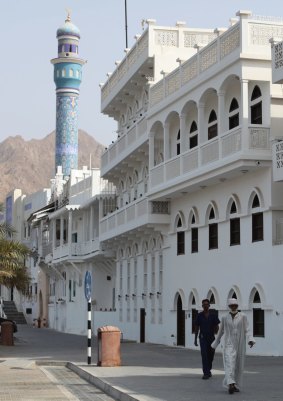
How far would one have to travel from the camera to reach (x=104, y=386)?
17516 millimetres

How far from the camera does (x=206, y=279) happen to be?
3319 centimetres

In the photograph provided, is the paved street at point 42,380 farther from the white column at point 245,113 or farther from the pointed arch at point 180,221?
the white column at point 245,113

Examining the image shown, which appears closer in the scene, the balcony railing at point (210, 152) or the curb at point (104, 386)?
the curb at point (104, 386)

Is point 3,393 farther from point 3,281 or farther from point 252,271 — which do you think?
point 3,281

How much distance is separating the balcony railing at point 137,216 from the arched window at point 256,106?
9.03 meters

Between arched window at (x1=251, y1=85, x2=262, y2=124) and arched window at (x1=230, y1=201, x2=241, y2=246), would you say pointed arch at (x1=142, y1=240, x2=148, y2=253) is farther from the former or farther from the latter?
arched window at (x1=251, y1=85, x2=262, y2=124)

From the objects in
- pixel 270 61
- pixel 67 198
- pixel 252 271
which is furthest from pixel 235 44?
pixel 67 198

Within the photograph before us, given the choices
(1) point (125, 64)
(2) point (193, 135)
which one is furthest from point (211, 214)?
(1) point (125, 64)

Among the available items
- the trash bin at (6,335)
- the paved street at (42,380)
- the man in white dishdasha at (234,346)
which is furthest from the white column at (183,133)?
the man in white dishdasha at (234,346)

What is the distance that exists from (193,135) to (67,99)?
58.5 metres

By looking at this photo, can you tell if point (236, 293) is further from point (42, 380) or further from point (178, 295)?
point (42, 380)

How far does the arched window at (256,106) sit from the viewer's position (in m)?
28.7

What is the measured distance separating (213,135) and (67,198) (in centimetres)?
2875

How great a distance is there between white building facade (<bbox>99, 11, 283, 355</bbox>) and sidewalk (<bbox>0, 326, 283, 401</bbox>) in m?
3.31
